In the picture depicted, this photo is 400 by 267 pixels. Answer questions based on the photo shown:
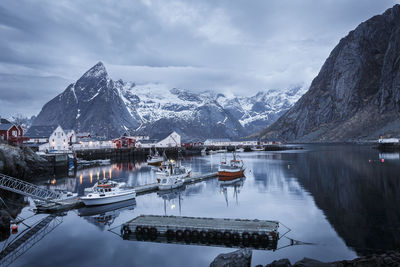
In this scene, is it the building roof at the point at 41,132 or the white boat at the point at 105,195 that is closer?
the white boat at the point at 105,195

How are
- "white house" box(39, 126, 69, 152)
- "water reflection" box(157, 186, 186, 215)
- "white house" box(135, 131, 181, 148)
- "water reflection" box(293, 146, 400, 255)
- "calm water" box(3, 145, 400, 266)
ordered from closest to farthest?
1. "calm water" box(3, 145, 400, 266)
2. "water reflection" box(293, 146, 400, 255)
3. "water reflection" box(157, 186, 186, 215)
4. "white house" box(39, 126, 69, 152)
5. "white house" box(135, 131, 181, 148)

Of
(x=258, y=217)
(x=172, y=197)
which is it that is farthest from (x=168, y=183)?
(x=258, y=217)

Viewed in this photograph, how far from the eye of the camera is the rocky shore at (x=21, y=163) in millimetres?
65713

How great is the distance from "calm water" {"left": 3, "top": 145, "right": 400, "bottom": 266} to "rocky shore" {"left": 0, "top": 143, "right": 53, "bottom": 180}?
9.72 m

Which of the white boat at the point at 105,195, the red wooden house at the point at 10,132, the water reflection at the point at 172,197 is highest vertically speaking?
the red wooden house at the point at 10,132

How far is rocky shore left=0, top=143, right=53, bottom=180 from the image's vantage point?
216 ft

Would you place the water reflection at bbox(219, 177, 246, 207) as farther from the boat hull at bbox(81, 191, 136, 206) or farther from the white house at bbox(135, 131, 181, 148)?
the white house at bbox(135, 131, 181, 148)

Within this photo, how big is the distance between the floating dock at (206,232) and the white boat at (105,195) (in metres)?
13.4

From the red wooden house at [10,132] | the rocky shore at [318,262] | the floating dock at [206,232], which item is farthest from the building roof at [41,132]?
the rocky shore at [318,262]

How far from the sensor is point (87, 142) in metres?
171

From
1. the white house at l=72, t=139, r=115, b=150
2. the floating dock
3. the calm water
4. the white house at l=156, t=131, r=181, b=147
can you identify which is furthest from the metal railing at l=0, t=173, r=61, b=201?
the white house at l=156, t=131, r=181, b=147

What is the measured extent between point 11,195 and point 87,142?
121 m

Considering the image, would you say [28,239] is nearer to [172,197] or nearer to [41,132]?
[172,197]

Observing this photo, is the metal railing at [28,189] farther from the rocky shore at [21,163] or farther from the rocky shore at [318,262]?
the rocky shore at [318,262]
